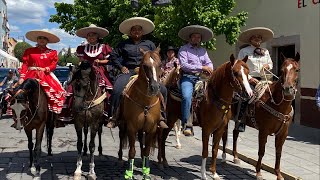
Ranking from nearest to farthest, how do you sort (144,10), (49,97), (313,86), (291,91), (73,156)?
(291,91), (49,97), (73,156), (313,86), (144,10)

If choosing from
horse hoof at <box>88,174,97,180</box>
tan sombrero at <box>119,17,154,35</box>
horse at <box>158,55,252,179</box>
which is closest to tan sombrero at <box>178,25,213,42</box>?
tan sombrero at <box>119,17,154,35</box>

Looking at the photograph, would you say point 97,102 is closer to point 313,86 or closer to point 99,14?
point 313,86

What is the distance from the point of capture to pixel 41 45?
7.56 metres

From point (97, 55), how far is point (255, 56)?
3222 millimetres

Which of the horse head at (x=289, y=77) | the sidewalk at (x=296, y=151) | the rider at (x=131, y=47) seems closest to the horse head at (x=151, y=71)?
the rider at (x=131, y=47)

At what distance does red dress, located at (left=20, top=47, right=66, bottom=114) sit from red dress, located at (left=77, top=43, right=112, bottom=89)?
0.57 meters

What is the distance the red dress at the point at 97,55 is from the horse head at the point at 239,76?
2353mm

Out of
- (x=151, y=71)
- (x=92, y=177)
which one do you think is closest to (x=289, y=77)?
(x=151, y=71)

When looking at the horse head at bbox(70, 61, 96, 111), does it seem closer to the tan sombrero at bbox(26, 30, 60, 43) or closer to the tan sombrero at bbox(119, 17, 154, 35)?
the tan sombrero at bbox(119, 17, 154, 35)

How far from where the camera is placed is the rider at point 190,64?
7340 millimetres

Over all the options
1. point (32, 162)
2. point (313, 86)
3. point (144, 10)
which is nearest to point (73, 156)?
point (32, 162)

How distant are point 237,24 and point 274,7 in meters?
1.65

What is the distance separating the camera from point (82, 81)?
666 cm

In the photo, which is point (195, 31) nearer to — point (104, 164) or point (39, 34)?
point (39, 34)
